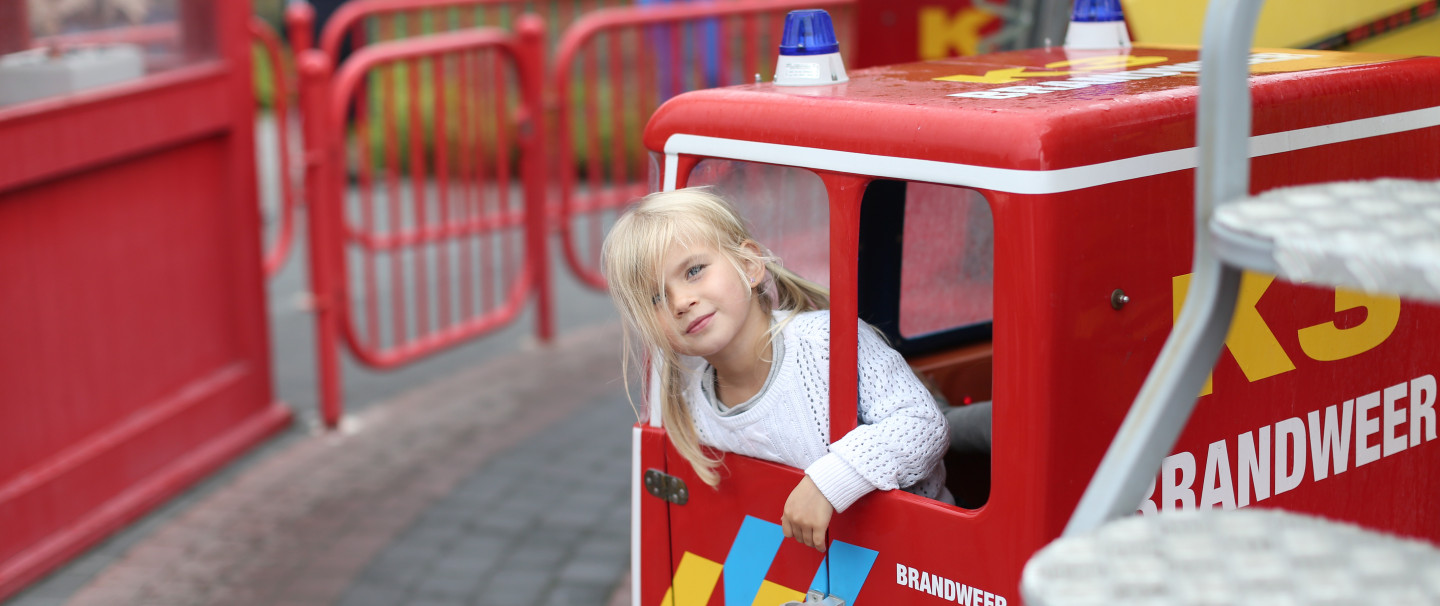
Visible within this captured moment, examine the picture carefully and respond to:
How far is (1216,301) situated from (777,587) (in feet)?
3.70

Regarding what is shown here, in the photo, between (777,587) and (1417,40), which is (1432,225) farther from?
(1417,40)

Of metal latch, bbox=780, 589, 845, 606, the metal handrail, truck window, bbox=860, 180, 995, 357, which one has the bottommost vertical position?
metal latch, bbox=780, 589, 845, 606

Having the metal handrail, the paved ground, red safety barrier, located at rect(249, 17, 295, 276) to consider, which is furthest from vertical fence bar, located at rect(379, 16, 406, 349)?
the metal handrail

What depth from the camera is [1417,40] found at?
2652 millimetres

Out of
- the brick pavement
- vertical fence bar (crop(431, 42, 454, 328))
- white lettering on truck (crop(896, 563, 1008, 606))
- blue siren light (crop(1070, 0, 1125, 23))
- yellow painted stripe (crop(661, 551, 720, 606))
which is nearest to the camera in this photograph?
white lettering on truck (crop(896, 563, 1008, 606))

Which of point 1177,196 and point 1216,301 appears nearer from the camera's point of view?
point 1216,301

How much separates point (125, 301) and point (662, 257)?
2.71 m

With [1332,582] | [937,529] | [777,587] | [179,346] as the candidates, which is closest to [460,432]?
[179,346]

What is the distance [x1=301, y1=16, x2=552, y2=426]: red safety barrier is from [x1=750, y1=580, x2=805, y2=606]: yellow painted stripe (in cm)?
316

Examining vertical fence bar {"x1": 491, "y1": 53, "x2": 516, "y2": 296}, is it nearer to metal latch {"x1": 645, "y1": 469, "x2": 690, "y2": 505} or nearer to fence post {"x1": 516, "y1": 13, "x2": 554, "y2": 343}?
fence post {"x1": 516, "y1": 13, "x2": 554, "y2": 343}

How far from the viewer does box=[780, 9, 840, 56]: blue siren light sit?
2.17 metres

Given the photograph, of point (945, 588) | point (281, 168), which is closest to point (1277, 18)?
point (945, 588)

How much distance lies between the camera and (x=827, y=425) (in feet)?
7.00

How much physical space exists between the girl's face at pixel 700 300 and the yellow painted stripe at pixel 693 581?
0.35 metres
